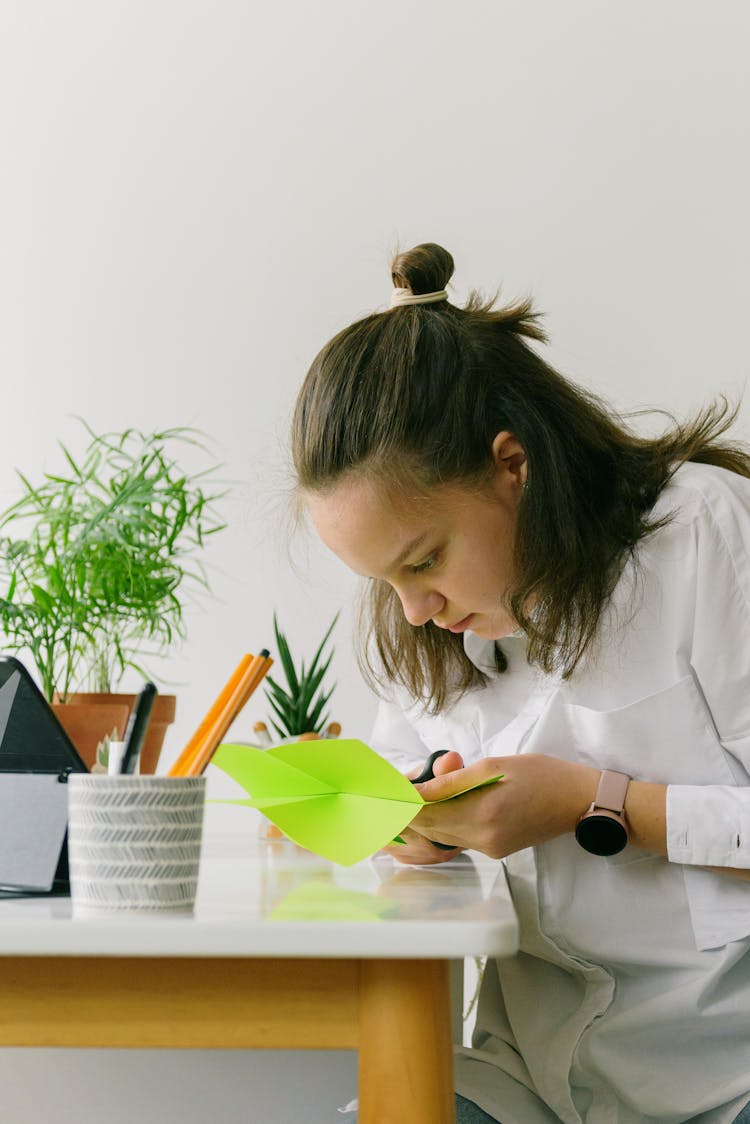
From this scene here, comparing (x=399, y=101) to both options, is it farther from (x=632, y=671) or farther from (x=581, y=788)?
(x=581, y=788)

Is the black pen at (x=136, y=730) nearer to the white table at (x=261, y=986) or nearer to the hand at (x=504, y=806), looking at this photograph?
the white table at (x=261, y=986)

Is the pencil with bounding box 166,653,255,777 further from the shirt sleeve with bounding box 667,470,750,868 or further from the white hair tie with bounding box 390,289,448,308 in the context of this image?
the white hair tie with bounding box 390,289,448,308

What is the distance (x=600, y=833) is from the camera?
0.89m

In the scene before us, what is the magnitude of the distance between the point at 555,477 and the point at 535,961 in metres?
0.43

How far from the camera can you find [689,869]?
95cm

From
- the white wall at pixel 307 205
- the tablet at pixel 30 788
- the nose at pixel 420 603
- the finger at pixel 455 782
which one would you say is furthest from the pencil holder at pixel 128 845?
the white wall at pixel 307 205

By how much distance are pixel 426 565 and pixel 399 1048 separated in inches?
21.9

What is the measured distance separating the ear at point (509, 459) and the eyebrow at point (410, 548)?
3.9 inches

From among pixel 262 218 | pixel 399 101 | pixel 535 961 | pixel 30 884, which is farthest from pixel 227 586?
pixel 30 884

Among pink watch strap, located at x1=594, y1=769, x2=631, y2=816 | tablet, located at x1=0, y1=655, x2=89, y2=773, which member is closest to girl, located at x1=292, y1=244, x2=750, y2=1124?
pink watch strap, located at x1=594, y1=769, x2=631, y2=816

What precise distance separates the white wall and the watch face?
3.01 feet

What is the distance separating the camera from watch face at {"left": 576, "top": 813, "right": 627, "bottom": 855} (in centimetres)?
89

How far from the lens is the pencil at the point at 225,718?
635 millimetres

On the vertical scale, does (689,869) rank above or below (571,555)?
below
